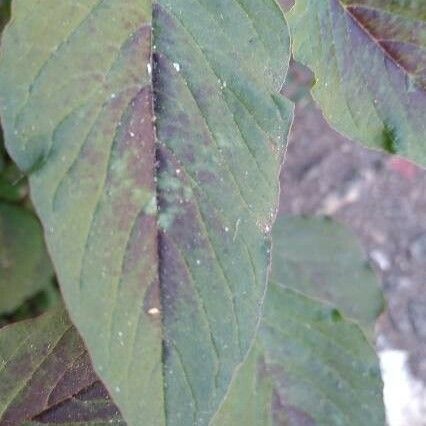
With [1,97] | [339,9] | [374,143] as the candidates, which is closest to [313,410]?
[374,143]

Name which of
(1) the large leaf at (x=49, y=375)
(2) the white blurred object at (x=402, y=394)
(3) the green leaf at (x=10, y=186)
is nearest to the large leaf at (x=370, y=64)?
(1) the large leaf at (x=49, y=375)

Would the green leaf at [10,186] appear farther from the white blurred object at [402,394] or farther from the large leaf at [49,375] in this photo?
the white blurred object at [402,394]

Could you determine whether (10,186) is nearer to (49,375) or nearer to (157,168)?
(49,375)

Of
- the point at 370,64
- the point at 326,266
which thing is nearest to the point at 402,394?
the point at 326,266

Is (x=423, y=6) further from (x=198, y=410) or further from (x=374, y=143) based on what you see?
(x=198, y=410)

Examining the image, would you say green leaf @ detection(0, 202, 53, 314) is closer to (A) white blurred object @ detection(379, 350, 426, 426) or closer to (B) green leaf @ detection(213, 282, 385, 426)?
(B) green leaf @ detection(213, 282, 385, 426)
